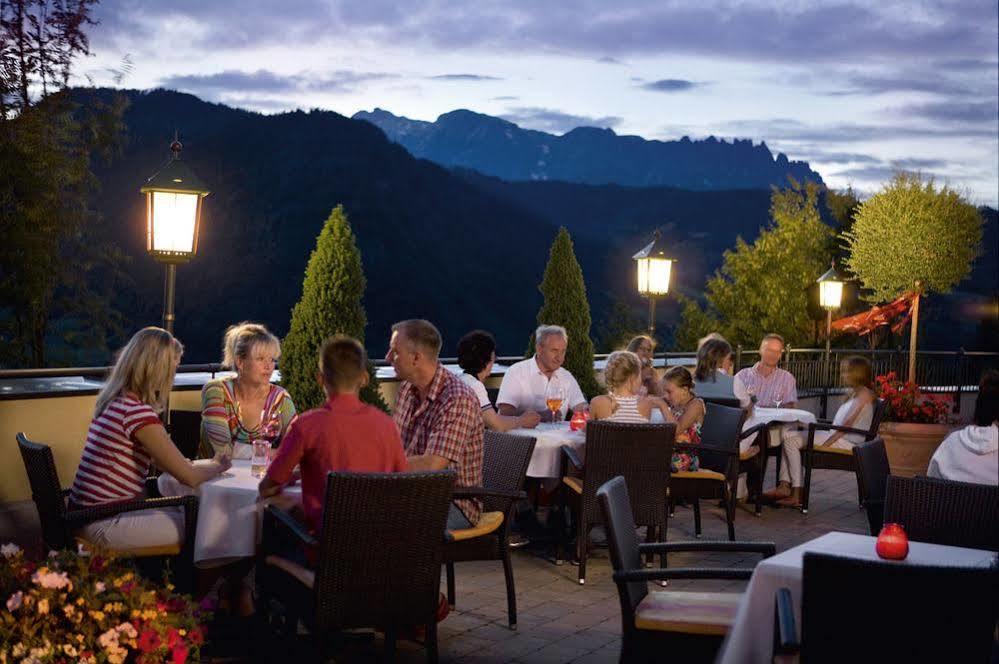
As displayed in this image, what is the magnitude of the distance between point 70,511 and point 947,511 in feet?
10.3

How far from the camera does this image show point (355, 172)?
2532 inches

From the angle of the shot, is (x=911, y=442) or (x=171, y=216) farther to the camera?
(x=911, y=442)

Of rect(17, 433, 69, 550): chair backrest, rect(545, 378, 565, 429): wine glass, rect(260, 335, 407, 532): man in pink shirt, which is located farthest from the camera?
rect(545, 378, 565, 429): wine glass

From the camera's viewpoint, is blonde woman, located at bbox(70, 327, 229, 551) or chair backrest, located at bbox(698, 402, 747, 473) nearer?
blonde woman, located at bbox(70, 327, 229, 551)

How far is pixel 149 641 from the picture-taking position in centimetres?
291

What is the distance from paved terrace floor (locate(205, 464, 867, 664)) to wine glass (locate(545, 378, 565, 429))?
0.76 meters

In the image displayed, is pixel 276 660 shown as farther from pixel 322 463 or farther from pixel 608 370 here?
pixel 608 370

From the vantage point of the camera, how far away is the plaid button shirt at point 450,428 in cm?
457

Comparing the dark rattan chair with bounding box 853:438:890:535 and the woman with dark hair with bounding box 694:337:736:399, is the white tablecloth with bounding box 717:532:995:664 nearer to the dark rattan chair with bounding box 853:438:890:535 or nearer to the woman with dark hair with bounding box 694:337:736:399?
the dark rattan chair with bounding box 853:438:890:535

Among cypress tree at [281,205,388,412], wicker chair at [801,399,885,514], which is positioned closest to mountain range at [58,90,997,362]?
cypress tree at [281,205,388,412]

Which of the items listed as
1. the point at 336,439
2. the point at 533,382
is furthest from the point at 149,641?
the point at 533,382

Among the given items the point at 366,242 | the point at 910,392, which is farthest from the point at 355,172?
the point at 910,392

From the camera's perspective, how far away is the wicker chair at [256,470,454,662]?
3.52 m

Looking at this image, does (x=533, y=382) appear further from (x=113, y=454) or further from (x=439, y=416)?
(x=113, y=454)
